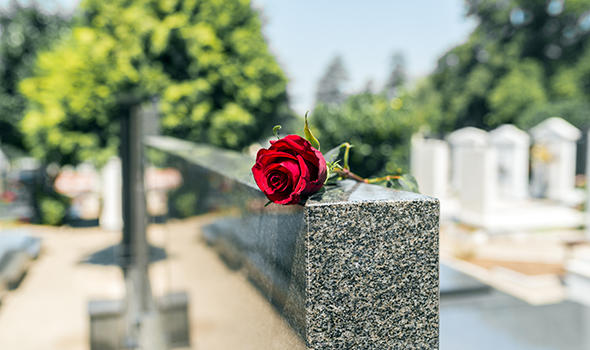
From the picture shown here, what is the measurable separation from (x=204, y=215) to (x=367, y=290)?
2.35 meters

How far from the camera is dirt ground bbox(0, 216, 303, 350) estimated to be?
6.79ft

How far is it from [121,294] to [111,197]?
26.2 feet

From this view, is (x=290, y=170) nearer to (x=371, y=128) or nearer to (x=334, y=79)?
(x=371, y=128)

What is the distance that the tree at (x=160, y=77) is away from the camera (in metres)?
14.9

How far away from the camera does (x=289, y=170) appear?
1292 mm

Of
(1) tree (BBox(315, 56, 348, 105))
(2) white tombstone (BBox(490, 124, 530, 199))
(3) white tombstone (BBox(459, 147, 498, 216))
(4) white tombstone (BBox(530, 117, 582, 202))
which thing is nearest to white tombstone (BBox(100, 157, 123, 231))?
(3) white tombstone (BBox(459, 147, 498, 216))

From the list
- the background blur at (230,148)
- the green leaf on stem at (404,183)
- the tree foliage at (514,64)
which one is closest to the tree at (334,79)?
the tree foliage at (514,64)

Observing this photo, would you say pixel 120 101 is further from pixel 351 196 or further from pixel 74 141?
pixel 74 141

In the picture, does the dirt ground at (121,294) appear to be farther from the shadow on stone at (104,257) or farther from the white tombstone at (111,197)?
the white tombstone at (111,197)

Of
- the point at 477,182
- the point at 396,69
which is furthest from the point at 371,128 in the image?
the point at 396,69

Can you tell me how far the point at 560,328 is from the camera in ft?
16.3

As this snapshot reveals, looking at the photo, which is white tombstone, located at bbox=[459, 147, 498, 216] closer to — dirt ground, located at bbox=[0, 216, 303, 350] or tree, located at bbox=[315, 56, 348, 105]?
dirt ground, located at bbox=[0, 216, 303, 350]

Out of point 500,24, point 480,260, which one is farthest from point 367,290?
point 500,24

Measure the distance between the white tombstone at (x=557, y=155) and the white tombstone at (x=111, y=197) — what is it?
1398 cm
